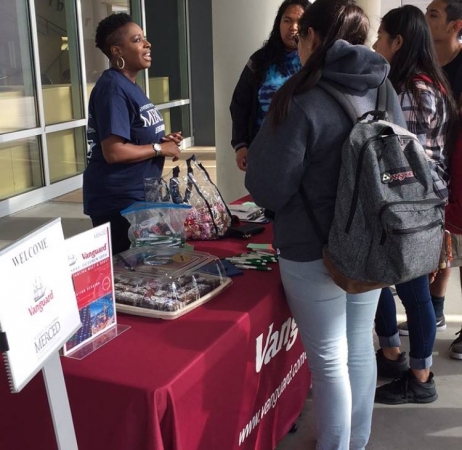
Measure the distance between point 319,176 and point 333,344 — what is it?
0.50 meters

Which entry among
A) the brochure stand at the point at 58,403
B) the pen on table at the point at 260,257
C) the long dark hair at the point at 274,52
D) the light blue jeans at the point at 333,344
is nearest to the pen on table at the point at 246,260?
the pen on table at the point at 260,257

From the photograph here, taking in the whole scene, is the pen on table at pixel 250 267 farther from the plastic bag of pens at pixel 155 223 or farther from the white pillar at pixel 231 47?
the white pillar at pixel 231 47

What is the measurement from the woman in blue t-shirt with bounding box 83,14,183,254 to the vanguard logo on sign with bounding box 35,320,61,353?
123 cm

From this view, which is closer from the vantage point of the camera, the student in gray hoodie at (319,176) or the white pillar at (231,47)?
the student in gray hoodie at (319,176)

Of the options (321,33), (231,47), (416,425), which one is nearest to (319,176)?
(321,33)

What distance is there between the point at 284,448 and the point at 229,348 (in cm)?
92

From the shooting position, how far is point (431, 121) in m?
2.31

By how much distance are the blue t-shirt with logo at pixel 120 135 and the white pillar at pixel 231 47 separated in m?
2.14

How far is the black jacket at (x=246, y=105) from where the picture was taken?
3.09 meters

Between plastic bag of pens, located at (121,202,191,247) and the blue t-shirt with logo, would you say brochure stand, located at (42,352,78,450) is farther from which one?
the blue t-shirt with logo

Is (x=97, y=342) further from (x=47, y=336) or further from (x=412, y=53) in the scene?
(x=412, y=53)

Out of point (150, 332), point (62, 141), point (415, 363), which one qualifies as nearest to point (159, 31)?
point (62, 141)

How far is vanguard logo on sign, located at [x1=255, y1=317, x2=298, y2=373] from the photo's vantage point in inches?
71.6

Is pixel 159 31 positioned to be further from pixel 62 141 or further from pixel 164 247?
pixel 164 247
